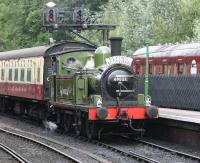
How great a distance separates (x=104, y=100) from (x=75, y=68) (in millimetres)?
2397

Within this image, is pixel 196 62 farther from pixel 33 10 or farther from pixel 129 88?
pixel 33 10

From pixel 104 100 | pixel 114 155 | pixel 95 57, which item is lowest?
pixel 114 155

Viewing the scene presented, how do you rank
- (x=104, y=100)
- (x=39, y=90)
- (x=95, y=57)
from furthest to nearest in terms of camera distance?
(x=39, y=90) → (x=95, y=57) → (x=104, y=100)

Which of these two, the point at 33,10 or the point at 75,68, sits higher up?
the point at 33,10

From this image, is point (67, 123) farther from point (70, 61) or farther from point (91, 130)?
point (91, 130)

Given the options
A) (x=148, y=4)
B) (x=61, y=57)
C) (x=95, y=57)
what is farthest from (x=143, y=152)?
(x=148, y=4)

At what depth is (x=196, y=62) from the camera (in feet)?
75.2

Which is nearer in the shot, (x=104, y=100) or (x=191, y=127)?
(x=191, y=127)

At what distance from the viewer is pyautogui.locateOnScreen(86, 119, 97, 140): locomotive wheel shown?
55.8 feet

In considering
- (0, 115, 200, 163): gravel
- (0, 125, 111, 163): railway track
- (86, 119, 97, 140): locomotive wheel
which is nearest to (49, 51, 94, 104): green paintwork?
(86, 119, 97, 140): locomotive wheel

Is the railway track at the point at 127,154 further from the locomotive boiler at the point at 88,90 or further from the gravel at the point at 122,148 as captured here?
the locomotive boiler at the point at 88,90

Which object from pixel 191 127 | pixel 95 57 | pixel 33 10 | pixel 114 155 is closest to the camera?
pixel 114 155

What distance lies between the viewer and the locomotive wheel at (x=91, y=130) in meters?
17.0

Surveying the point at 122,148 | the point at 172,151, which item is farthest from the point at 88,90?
the point at 172,151
